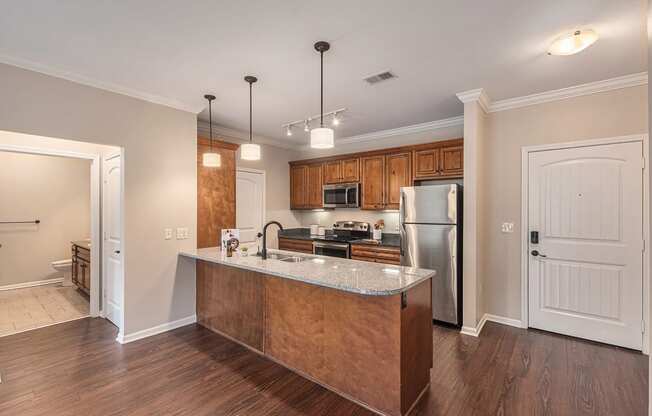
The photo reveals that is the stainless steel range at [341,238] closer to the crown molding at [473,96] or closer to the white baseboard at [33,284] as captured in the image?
the crown molding at [473,96]

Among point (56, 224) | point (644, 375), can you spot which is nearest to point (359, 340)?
point (644, 375)

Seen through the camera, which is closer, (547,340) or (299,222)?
(547,340)

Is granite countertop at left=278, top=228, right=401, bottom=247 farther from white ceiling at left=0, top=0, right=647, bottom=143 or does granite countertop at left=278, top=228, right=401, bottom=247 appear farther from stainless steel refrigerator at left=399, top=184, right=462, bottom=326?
white ceiling at left=0, top=0, right=647, bottom=143

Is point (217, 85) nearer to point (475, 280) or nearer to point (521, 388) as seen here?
point (475, 280)

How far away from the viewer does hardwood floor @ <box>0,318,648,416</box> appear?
2096 mm

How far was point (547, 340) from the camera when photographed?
3.15 meters

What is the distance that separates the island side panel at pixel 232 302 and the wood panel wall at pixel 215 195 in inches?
17.6

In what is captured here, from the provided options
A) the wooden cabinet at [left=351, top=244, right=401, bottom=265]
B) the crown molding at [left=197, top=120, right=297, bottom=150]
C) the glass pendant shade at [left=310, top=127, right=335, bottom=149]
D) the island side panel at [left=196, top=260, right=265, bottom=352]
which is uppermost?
the crown molding at [left=197, top=120, right=297, bottom=150]

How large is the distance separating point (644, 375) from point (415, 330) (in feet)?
6.81

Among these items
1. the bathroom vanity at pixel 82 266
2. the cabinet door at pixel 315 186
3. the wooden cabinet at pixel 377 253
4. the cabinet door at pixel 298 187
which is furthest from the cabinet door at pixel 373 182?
the bathroom vanity at pixel 82 266

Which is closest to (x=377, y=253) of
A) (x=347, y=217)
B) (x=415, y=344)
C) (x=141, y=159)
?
(x=347, y=217)

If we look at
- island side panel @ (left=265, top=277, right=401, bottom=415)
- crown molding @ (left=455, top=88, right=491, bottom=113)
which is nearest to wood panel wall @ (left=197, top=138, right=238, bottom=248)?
island side panel @ (left=265, top=277, right=401, bottom=415)

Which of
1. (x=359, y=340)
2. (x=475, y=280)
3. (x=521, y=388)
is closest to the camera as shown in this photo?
(x=359, y=340)

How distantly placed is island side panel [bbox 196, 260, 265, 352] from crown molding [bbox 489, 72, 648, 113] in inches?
135
